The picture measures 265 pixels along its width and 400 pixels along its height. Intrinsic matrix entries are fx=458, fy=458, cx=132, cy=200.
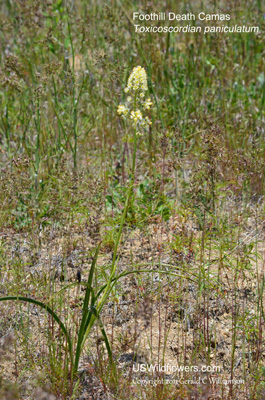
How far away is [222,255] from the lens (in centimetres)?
261

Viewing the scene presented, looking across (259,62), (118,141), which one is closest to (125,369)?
(118,141)

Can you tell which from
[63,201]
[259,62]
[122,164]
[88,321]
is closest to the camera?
[88,321]

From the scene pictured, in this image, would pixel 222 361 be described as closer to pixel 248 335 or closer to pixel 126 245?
pixel 248 335

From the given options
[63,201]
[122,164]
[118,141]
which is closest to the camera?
[63,201]

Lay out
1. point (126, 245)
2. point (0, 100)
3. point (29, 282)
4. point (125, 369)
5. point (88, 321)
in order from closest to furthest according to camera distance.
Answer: point (88, 321), point (125, 369), point (29, 282), point (126, 245), point (0, 100)

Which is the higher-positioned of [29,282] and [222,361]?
[29,282]

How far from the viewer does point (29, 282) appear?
230 cm

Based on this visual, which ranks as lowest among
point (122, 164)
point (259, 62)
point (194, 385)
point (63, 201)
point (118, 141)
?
point (194, 385)

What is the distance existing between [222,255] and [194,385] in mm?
948

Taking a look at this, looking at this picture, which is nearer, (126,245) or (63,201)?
(63,201)

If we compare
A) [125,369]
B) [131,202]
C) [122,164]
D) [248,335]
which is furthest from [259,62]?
[125,369]

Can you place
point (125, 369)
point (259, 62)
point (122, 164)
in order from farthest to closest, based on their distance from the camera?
point (259, 62), point (122, 164), point (125, 369)

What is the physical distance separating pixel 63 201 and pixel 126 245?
1.74 ft

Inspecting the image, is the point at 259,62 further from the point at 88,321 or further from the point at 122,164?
the point at 88,321
